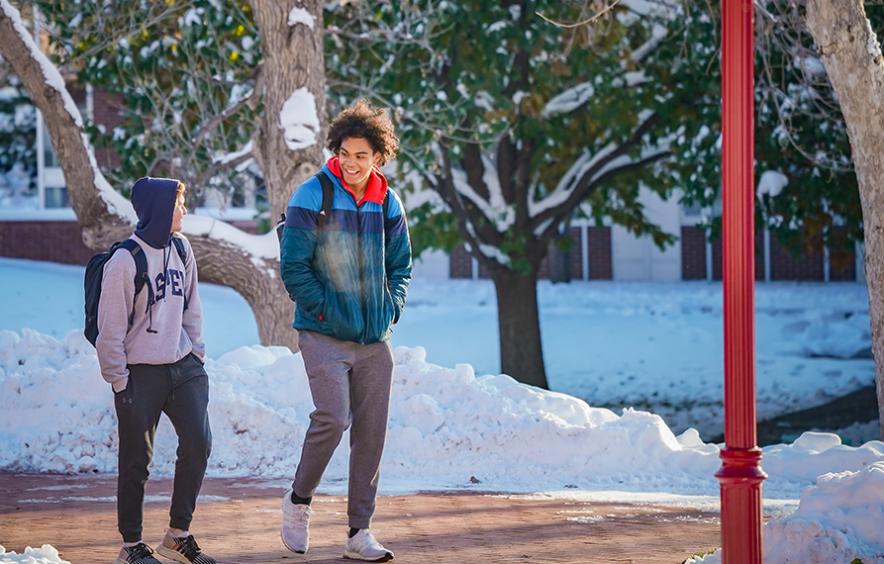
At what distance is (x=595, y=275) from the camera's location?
35750 mm

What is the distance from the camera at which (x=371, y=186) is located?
6.55 m

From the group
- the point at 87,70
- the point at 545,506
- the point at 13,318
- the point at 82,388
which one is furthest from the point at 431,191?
the point at 545,506

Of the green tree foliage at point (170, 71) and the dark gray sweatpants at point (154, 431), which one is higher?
the green tree foliage at point (170, 71)

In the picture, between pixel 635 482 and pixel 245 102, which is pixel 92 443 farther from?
pixel 245 102

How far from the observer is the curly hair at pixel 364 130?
641 cm

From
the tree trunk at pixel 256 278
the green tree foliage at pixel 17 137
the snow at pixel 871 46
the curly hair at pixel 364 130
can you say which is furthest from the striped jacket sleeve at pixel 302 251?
the green tree foliage at pixel 17 137

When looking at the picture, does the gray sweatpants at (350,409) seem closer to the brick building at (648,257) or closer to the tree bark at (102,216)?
the tree bark at (102,216)

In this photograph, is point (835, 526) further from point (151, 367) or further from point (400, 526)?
point (151, 367)

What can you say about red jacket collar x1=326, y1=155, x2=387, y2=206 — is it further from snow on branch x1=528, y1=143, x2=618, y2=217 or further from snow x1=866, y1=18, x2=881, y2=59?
snow on branch x1=528, y1=143, x2=618, y2=217

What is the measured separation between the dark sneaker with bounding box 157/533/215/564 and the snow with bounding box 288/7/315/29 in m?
7.88

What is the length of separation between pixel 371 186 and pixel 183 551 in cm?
179

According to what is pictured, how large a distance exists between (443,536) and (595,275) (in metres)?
28.5

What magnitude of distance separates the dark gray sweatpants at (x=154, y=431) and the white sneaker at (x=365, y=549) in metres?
0.73

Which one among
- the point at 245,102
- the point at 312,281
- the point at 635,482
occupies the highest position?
the point at 245,102
